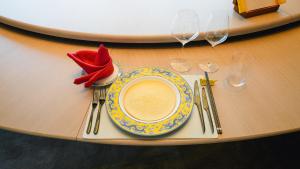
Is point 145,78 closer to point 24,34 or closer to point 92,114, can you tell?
point 92,114

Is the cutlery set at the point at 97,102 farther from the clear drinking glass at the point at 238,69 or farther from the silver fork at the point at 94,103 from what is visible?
the clear drinking glass at the point at 238,69

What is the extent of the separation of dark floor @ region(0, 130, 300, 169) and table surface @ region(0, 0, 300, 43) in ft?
2.44

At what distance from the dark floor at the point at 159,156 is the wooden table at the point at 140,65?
70 centimetres

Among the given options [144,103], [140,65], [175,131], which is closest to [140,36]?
[140,65]

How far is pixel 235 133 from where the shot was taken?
64cm

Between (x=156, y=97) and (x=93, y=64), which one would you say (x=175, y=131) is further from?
(x=93, y=64)

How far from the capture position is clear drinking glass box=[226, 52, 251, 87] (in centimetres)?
79

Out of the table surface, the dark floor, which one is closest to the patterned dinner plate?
the table surface

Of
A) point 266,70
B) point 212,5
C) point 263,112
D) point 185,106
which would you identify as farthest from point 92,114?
point 212,5

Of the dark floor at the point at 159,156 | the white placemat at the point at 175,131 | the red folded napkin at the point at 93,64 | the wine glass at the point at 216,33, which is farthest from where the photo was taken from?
the dark floor at the point at 159,156

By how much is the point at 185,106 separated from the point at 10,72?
0.67 m

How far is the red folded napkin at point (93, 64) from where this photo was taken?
0.76 m

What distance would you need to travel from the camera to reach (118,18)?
108 centimetres

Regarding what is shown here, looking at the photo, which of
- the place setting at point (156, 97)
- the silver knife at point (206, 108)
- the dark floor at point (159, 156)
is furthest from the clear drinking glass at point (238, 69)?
the dark floor at point (159, 156)
